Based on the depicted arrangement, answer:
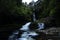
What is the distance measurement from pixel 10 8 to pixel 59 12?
1031 cm

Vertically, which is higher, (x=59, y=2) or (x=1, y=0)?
(x=1, y=0)

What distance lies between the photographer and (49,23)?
24.5 meters

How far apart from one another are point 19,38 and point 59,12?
16.0 feet

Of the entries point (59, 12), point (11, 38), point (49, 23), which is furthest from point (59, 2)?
point (11, 38)

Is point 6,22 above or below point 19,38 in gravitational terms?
above

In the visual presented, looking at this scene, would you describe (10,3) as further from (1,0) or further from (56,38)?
(56,38)

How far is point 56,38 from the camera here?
14234 millimetres

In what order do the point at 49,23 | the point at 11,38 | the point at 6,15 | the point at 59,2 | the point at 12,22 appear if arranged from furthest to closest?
1. the point at 12,22
2. the point at 6,15
3. the point at 49,23
4. the point at 59,2
5. the point at 11,38

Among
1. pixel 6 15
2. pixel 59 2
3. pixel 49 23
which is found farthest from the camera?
pixel 6 15

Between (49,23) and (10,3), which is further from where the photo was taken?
(10,3)

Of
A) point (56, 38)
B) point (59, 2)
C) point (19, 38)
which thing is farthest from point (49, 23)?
point (56, 38)

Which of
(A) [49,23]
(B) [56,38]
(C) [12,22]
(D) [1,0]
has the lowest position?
(B) [56,38]

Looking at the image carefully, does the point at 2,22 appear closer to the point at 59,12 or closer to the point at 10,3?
the point at 10,3

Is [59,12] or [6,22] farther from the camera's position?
[6,22]
